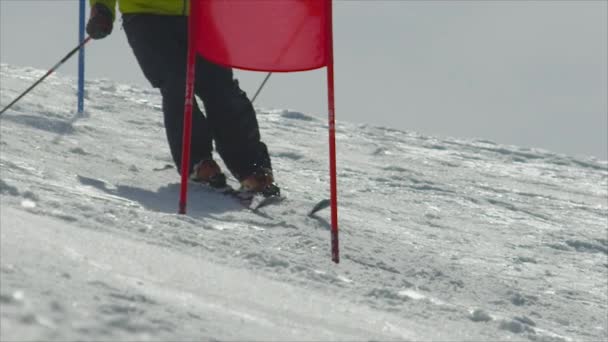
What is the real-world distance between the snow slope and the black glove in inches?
25.7

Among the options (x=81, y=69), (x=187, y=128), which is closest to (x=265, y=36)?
(x=187, y=128)

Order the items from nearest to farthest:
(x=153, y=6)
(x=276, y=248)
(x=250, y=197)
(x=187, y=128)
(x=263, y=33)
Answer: (x=276, y=248), (x=263, y=33), (x=187, y=128), (x=250, y=197), (x=153, y=6)

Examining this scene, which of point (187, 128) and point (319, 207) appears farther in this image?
point (319, 207)

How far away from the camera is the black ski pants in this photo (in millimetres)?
5055

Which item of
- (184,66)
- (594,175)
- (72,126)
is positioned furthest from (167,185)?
(594,175)

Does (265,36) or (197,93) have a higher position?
(265,36)

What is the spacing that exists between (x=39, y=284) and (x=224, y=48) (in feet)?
6.50

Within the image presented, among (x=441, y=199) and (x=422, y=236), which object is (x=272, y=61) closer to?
(x=422, y=236)

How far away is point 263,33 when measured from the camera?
13.7 feet

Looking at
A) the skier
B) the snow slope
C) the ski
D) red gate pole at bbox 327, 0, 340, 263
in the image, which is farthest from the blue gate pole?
red gate pole at bbox 327, 0, 340, 263

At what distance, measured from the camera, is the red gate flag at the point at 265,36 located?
416cm

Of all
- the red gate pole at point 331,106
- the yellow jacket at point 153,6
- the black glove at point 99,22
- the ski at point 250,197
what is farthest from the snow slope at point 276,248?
the yellow jacket at point 153,6

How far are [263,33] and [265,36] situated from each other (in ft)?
0.05

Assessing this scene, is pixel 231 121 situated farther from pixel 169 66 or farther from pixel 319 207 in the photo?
pixel 319 207
